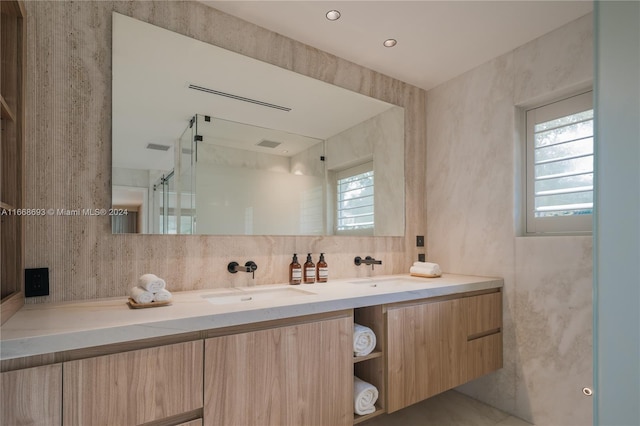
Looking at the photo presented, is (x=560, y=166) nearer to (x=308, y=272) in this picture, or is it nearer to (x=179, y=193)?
(x=308, y=272)

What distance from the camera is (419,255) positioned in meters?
2.68

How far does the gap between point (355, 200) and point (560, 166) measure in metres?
1.25

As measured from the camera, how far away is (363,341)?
159 centimetres

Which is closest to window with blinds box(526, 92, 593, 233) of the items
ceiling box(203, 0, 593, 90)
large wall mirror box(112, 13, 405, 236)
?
ceiling box(203, 0, 593, 90)

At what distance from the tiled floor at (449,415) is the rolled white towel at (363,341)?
0.78 meters

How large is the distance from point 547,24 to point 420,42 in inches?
27.8

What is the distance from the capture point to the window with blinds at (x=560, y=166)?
6.23 ft

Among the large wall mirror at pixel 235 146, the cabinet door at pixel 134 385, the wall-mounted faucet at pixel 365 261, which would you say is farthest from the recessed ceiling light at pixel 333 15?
the cabinet door at pixel 134 385

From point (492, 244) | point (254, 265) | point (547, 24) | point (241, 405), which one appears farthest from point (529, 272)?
point (241, 405)

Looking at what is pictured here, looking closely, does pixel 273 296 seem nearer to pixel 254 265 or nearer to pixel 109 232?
pixel 254 265

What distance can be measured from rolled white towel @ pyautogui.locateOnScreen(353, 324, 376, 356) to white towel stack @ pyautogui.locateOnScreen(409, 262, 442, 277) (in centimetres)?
84

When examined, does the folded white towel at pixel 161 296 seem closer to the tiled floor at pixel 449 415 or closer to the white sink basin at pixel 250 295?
the white sink basin at pixel 250 295

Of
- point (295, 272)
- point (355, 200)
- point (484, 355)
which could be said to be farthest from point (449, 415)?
point (355, 200)

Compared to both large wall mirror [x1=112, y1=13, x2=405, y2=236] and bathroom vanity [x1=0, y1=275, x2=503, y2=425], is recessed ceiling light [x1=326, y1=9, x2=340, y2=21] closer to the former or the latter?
large wall mirror [x1=112, y1=13, x2=405, y2=236]
